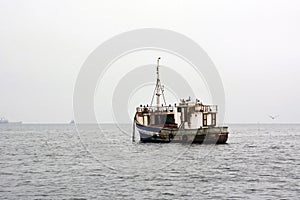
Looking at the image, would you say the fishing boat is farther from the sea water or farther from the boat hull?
the sea water

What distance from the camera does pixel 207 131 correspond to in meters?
55.6

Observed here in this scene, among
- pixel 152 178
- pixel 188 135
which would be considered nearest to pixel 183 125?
pixel 188 135

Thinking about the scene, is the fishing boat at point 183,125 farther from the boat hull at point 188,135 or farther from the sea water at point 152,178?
the sea water at point 152,178

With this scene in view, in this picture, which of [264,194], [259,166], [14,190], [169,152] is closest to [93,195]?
[14,190]

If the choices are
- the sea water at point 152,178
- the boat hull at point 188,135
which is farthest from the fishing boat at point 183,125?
the sea water at point 152,178

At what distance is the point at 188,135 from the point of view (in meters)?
56.7

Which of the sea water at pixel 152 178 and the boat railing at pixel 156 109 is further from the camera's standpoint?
the boat railing at pixel 156 109

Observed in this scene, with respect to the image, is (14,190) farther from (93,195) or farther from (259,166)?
(259,166)

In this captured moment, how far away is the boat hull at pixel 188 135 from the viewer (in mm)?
55938

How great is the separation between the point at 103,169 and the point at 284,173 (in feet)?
48.2

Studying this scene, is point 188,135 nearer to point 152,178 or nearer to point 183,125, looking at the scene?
point 183,125

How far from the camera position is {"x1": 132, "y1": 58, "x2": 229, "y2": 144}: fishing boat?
56.6 metres

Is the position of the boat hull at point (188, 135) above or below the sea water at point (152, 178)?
above

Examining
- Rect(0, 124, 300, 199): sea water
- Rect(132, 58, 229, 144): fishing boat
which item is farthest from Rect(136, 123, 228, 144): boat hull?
Rect(0, 124, 300, 199): sea water
